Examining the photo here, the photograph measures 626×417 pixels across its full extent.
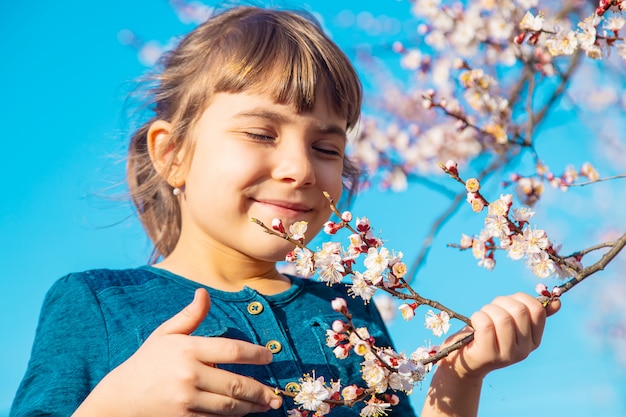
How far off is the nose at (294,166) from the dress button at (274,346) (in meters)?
0.44

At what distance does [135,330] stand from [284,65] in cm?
88

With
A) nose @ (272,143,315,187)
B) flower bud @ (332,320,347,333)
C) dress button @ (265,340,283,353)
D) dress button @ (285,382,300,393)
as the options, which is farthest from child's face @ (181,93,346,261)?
flower bud @ (332,320,347,333)

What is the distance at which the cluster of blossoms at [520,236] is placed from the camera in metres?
1.51

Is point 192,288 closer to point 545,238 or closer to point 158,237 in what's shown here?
point 158,237

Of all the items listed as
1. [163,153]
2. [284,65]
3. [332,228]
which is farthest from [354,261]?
[163,153]

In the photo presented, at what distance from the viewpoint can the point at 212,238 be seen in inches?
82.3

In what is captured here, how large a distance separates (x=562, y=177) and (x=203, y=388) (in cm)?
236

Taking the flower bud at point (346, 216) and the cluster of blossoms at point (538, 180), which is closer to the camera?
the flower bud at point (346, 216)

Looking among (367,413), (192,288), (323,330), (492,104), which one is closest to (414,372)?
(367,413)

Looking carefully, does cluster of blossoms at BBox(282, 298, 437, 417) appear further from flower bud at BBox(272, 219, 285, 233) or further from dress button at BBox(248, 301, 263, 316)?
dress button at BBox(248, 301, 263, 316)

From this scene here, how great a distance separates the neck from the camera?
2.08 m

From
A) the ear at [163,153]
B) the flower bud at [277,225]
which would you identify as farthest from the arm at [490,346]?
the ear at [163,153]

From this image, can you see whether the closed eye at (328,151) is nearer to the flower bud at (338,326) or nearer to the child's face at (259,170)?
the child's face at (259,170)

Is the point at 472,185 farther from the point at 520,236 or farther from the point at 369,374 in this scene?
the point at 369,374
